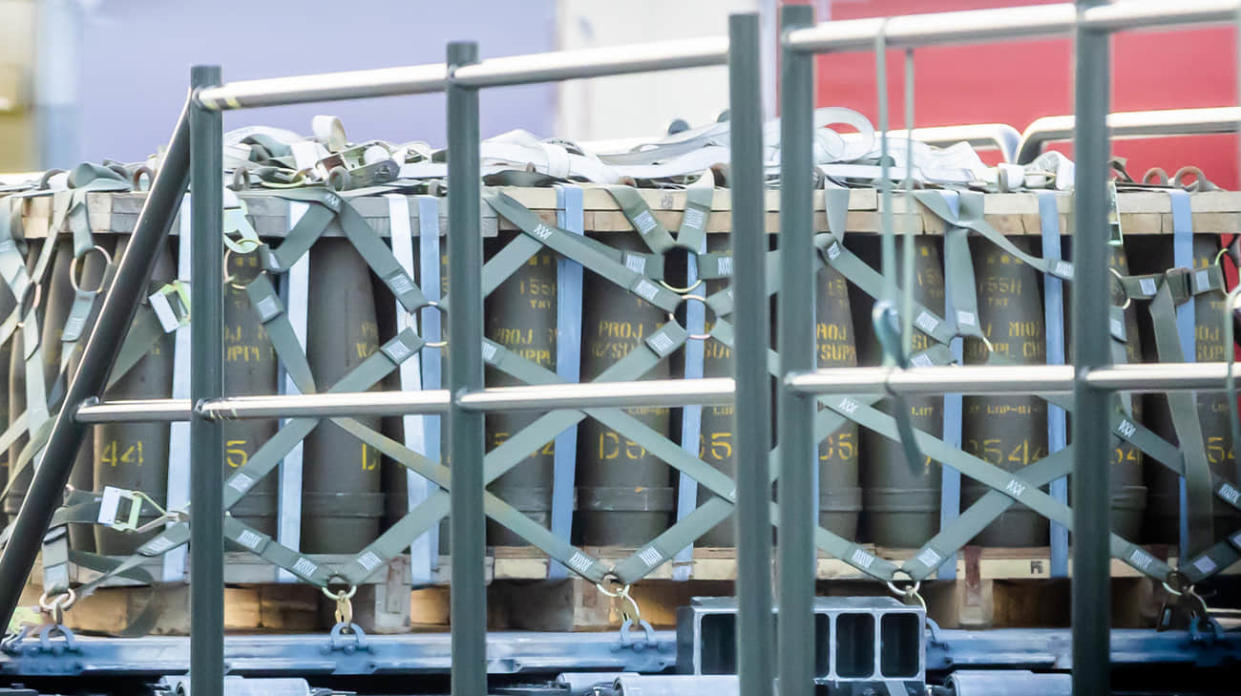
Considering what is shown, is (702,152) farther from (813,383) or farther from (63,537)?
(813,383)

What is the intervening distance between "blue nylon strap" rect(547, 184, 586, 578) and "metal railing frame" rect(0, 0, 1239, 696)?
1252 mm

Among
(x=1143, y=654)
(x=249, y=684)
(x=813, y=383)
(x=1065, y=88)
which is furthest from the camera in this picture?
(x=1065, y=88)

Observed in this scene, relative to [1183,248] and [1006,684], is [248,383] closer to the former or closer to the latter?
[1006,684]

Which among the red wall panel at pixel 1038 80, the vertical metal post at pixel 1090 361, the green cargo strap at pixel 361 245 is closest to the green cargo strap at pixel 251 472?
the green cargo strap at pixel 361 245

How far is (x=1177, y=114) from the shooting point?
4023mm

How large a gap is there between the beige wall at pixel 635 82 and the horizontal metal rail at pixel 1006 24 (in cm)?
517

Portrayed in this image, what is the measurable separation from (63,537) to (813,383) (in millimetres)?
2346

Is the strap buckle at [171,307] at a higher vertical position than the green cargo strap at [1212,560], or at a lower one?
higher

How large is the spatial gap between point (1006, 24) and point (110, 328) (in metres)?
1.68

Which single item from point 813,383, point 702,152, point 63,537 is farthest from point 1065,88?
point 813,383

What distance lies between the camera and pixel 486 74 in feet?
7.51

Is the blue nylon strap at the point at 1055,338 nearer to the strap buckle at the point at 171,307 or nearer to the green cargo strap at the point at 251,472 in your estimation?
the green cargo strap at the point at 251,472

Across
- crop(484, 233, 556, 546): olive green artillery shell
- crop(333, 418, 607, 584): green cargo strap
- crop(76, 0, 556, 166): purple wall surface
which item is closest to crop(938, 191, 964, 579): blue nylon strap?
crop(333, 418, 607, 584): green cargo strap

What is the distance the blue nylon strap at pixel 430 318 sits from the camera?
3785 millimetres
